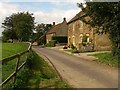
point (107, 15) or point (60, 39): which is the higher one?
point (107, 15)

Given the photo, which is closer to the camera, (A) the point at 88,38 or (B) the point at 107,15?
(B) the point at 107,15

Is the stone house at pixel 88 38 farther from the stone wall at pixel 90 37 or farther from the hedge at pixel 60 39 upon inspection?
the hedge at pixel 60 39

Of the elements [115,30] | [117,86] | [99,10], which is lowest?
[117,86]

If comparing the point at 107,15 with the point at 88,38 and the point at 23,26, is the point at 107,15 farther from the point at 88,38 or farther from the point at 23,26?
the point at 23,26

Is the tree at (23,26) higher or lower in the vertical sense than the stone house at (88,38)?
higher

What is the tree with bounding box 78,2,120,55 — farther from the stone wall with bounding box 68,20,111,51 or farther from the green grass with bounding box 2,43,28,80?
the stone wall with bounding box 68,20,111,51

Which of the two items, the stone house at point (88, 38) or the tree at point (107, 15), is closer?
the tree at point (107, 15)

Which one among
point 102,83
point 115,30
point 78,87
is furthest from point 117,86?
point 115,30

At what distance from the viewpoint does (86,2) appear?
798 inches

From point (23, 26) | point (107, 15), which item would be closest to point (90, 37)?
point (107, 15)

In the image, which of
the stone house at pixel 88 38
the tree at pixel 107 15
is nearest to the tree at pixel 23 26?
the stone house at pixel 88 38

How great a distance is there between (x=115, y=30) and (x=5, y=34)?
80.2 meters

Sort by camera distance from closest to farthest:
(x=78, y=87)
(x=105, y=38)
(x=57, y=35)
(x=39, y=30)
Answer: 1. (x=78, y=87)
2. (x=105, y=38)
3. (x=57, y=35)
4. (x=39, y=30)

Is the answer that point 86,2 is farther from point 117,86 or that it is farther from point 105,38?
point 105,38
